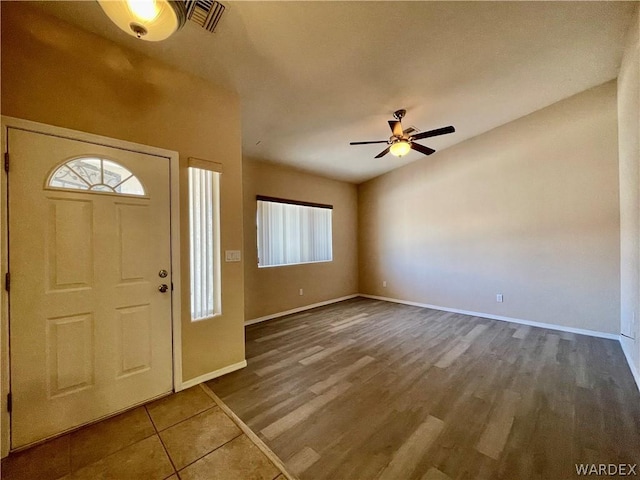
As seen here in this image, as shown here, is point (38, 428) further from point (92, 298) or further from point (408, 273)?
point (408, 273)

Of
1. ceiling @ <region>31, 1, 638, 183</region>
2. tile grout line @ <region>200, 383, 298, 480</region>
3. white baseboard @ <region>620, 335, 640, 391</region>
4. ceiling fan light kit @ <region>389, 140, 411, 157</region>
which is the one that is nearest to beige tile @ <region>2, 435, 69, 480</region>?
tile grout line @ <region>200, 383, 298, 480</region>

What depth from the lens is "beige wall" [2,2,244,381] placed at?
1686mm

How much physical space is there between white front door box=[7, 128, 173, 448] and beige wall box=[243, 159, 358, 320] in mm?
2072

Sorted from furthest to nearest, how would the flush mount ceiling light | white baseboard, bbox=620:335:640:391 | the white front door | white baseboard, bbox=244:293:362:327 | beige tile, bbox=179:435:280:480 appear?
white baseboard, bbox=244:293:362:327 → white baseboard, bbox=620:335:640:391 → the white front door → beige tile, bbox=179:435:280:480 → the flush mount ceiling light

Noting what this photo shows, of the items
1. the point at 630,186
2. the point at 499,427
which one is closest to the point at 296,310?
the point at 499,427

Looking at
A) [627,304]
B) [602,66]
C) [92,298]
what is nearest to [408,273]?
[627,304]

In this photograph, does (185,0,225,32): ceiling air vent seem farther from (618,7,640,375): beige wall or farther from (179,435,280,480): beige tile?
(618,7,640,375): beige wall

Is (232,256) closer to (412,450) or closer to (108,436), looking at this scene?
(108,436)

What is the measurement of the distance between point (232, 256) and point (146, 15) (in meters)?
1.93

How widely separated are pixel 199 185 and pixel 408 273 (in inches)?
178

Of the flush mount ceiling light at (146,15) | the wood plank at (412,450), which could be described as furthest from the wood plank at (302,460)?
the flush mount ceiling light at (146,15)

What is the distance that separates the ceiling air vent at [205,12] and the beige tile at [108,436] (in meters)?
2.99

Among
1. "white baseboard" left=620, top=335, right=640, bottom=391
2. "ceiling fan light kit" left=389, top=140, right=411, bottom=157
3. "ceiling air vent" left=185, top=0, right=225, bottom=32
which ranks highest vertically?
"ceiling air vent" left=185, top=0, right=225, bottom=32

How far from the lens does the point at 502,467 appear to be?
1.50 metres
